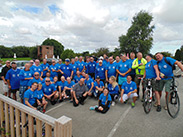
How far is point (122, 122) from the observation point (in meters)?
3.42

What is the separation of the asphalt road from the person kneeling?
1.13 feet

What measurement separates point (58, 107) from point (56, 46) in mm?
68134

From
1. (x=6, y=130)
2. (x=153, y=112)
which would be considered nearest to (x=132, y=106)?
(x=153, y=112)

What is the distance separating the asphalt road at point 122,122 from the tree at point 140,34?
27.9 m

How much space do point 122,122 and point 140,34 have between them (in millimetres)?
31012

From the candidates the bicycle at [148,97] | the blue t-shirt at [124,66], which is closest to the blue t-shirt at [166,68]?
the bicycle at [148,97]

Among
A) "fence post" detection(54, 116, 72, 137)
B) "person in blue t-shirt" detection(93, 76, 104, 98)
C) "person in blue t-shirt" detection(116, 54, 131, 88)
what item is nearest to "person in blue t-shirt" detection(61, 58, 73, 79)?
"person in blue t-shirt" detection(93, 76, 104, 98)

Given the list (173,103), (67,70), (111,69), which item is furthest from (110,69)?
(173,103)

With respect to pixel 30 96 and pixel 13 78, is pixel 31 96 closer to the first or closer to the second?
pixel 30 96

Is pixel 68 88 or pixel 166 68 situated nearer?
pixel 166 68

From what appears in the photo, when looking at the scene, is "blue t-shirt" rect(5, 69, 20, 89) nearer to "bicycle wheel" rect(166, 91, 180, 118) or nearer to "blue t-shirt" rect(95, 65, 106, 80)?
"blue t-shirt" rect(95, 65, 106, 80)

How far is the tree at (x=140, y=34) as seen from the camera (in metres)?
28.9

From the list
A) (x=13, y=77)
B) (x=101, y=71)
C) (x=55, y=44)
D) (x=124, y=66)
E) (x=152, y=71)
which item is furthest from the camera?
(x=55, y=44)

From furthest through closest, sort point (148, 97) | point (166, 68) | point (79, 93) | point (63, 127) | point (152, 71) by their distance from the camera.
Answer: point (79, 93) < point (152, 71) < point (148, 97) < point (166, 68) < point (63, 127)
